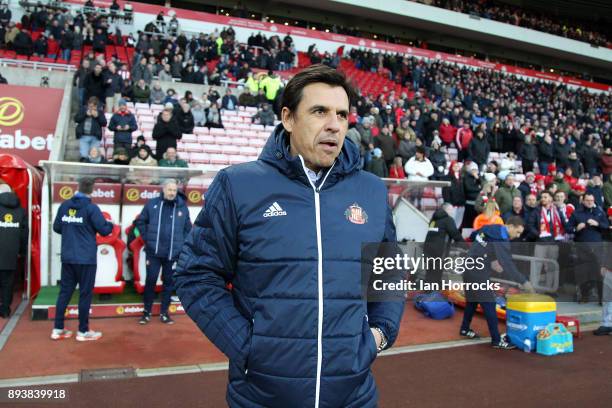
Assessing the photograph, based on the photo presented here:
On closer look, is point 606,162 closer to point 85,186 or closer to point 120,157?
point 120,157

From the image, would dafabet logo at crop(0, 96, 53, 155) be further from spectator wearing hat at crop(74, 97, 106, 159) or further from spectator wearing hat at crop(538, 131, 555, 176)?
spectator wearing hat at crop(538, 131, 555, 176)

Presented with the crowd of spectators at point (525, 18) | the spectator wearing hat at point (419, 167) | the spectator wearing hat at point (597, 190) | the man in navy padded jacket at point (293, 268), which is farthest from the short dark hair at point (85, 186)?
the crowd of spectators at point (525, 18)

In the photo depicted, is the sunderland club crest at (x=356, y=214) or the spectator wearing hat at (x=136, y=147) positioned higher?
the sunderland club crest at (x=356, y=214)

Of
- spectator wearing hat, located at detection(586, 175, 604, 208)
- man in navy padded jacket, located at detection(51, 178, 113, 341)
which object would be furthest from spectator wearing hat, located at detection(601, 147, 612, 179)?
man in navy padded jacket, located at detection(51, 178, 113, 341)

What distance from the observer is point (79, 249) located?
5.91 metres

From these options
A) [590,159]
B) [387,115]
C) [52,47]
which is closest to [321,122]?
[387,115]

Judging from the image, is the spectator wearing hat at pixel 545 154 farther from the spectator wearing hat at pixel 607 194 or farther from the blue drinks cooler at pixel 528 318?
the blue drinks cooler at pixel 528 318

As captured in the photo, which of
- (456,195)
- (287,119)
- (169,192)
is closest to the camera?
(287,119)

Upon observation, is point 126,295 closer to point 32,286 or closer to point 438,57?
point 32,286

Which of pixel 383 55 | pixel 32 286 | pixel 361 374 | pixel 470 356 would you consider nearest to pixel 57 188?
pixel 32 286

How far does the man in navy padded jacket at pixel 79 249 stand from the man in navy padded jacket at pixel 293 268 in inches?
184

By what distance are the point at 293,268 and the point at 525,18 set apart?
4272cm

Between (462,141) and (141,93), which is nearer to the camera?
(141,93)

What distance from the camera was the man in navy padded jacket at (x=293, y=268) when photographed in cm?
168
